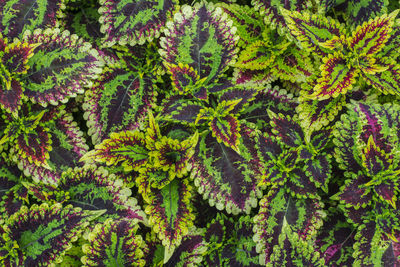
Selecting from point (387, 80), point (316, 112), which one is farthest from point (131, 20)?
point (387, 80)

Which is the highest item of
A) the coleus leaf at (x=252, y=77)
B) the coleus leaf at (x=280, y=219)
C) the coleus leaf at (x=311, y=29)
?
the coleus leaf at (x=311, y=29)

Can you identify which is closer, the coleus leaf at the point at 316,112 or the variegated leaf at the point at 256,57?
the coleus leaf at the point at 316,112

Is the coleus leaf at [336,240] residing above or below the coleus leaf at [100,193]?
below

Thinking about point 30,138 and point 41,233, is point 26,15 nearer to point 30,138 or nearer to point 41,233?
point 30,138

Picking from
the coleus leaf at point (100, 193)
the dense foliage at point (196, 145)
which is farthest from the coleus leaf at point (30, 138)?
the coleus leaf at point (100, 193)

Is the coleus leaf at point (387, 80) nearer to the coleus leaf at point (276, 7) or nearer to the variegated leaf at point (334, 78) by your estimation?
the variegated leaf at point (334, 78)

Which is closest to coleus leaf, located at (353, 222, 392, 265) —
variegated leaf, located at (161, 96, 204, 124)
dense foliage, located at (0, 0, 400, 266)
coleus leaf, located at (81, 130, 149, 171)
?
dense foliage, located at (0, 0, 400, 266)

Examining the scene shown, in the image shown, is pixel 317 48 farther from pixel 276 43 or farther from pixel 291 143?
pixel 291 143
